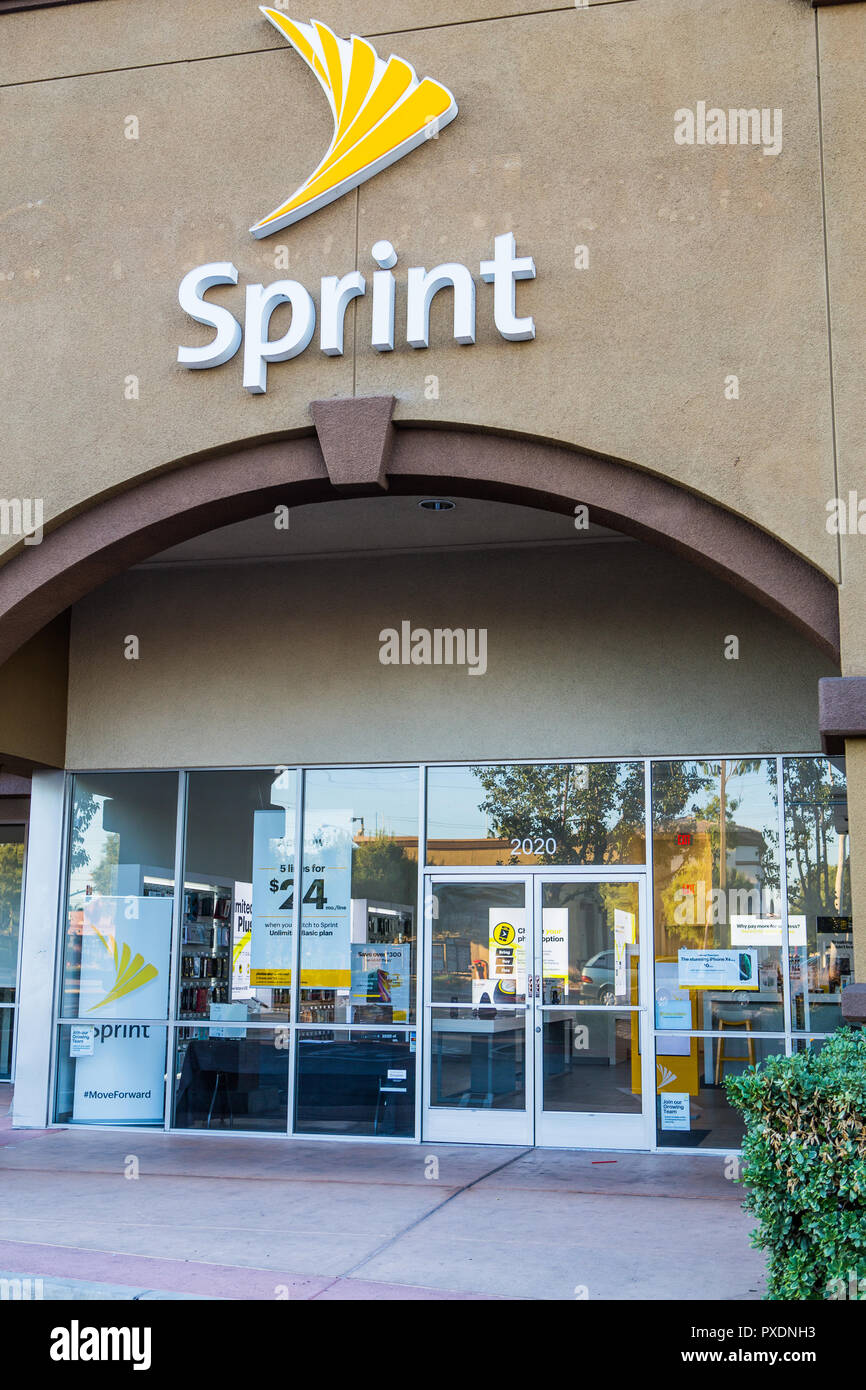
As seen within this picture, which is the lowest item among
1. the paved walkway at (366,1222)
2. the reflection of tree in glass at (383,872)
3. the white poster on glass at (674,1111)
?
the paved walkway at (366,1222)

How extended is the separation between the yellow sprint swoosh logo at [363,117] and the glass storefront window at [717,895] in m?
5.92

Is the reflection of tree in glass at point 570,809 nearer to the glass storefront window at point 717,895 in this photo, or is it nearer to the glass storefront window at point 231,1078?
the glass storefront window at point 717,895

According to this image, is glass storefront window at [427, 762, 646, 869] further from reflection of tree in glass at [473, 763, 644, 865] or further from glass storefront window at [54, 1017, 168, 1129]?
glass storefront window at [54, 1017, 168, 1129]

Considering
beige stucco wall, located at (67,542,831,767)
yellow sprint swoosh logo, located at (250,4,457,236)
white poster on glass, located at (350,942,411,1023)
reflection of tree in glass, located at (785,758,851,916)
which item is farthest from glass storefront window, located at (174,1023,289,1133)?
yellow sprint swoosh logo, located at (250,4,457,236)

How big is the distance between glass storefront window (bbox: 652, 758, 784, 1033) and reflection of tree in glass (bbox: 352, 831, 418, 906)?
2.41m

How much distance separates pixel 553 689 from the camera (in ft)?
40.9

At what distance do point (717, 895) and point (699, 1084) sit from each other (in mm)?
1711

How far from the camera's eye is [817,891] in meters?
11.7

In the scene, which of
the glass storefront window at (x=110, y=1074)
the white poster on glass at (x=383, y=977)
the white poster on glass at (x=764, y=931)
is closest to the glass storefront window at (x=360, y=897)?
the white poster on glass at (x=383, y=977)

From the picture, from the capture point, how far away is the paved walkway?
23.7ft

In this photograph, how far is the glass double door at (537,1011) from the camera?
11977 mm

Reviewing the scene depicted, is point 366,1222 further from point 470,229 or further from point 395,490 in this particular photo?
point 470,229

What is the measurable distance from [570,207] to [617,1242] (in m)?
7.18
